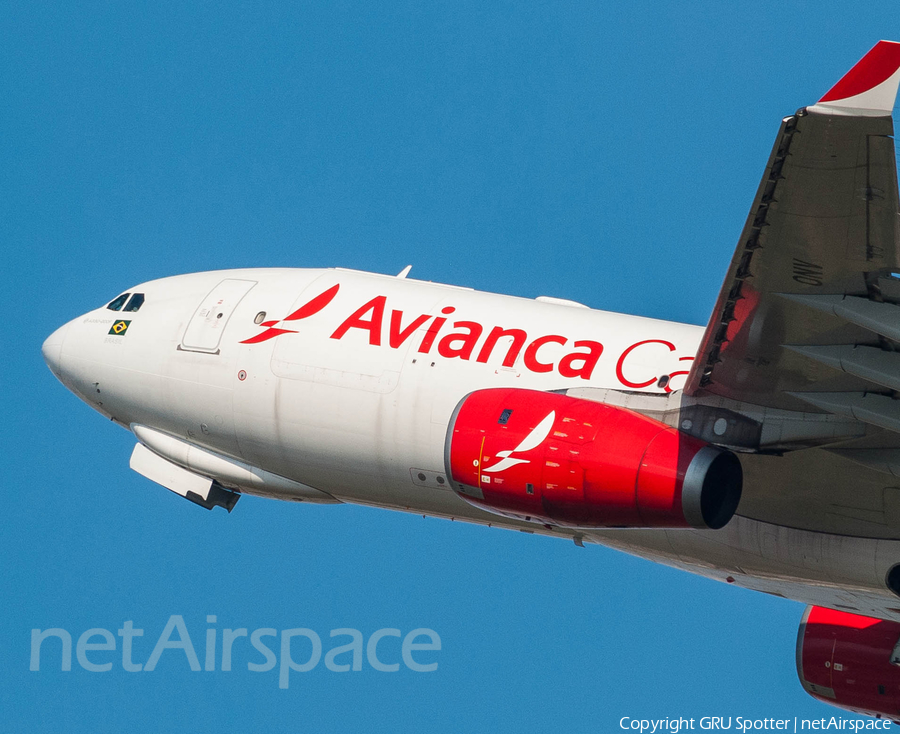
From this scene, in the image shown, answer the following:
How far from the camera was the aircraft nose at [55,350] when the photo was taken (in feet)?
87.7

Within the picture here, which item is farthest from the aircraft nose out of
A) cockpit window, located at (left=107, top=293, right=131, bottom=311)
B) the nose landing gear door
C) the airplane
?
the nose landing gear door

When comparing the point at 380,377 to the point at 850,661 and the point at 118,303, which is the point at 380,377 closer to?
the point at 118,303

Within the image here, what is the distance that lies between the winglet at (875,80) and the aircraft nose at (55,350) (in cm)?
1742

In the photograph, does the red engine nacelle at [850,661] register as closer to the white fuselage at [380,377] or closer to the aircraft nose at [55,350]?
the white fuselage at [380,377]

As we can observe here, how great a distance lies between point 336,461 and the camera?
2308cm

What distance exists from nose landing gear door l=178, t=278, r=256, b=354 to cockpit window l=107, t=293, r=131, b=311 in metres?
2.21

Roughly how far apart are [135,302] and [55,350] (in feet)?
6.15

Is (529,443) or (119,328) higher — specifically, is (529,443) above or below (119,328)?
below

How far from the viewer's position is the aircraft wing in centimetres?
1357

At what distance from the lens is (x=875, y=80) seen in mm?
13125

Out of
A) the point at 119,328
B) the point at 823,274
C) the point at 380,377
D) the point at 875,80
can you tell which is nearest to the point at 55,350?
the point at 119,328

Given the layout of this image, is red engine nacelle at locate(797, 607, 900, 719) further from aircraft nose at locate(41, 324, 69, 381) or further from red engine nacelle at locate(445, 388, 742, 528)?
aircraft nose at locate(41, 324, 69, 381)

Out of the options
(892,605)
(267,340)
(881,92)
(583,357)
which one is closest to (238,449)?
(267,340)

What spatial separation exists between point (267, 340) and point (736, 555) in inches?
329
